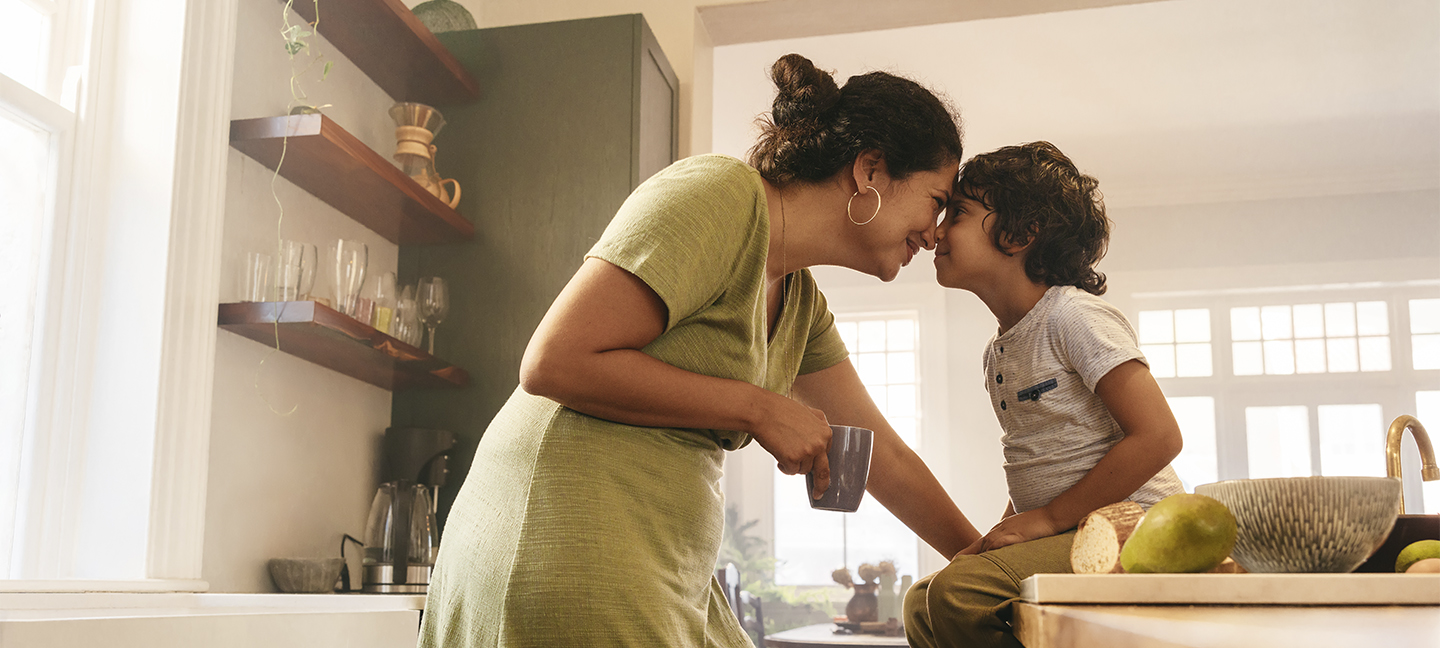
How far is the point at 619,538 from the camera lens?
1.00 meters

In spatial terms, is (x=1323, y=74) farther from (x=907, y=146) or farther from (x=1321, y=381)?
(x=907, y=146)

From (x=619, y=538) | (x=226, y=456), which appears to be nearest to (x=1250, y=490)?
(x=619, y=538)

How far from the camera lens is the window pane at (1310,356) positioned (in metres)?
5.43

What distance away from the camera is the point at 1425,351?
5.32 meters

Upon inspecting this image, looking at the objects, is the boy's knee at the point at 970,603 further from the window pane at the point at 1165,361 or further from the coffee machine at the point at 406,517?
the window pane at the point at 1165,361

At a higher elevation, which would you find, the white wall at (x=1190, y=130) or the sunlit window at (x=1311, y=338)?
the white wall at (x=1190, y=130)

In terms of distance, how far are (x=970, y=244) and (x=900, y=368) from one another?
482 centimetres

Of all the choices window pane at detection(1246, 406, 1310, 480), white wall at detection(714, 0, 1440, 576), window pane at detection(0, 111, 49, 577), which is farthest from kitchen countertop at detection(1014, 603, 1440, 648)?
window pane at detection(1246, 406, 1310, 480)

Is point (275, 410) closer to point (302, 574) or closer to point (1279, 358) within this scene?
point (302, 574)

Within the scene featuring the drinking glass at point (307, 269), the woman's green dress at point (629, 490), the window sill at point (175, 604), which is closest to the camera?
the woman's green dress at point (629, 490)

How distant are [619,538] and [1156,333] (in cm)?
530

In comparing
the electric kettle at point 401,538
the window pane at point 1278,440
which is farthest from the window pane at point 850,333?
the electric kettle at point 401,538

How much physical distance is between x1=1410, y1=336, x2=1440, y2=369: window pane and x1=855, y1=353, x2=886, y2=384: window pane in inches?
108

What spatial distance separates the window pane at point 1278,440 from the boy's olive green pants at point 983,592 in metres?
4.78
